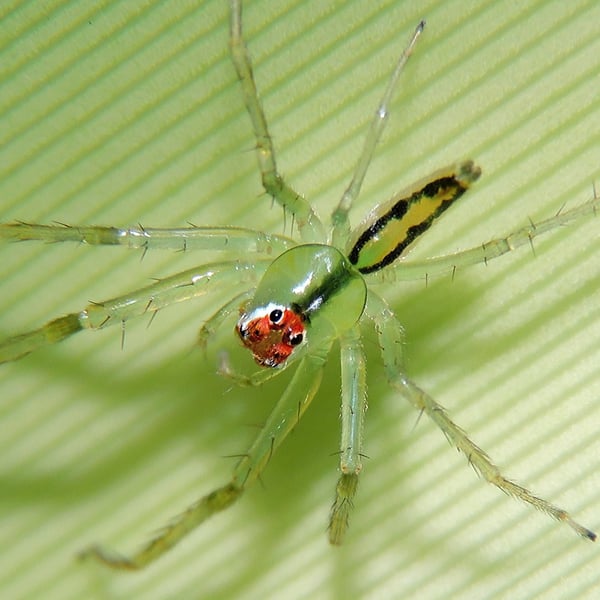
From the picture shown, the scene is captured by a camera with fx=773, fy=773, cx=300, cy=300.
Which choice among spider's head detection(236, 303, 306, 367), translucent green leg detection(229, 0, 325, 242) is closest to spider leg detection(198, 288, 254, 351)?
spider's head detection(236, 303, 306, 367)

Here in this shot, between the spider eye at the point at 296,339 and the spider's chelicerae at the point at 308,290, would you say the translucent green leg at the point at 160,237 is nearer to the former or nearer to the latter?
the spider's chelicerae at the point at 308,290

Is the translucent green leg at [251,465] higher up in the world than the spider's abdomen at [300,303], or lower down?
lower down

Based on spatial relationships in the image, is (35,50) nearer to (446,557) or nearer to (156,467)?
(156,467)

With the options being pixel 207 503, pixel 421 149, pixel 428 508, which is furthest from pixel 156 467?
pixel 421 149

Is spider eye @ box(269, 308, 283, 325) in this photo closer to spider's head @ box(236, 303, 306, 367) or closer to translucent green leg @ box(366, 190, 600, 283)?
spider's head @ box(236, 303, 306, 367)

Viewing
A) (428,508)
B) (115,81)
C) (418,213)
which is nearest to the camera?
(418,213)

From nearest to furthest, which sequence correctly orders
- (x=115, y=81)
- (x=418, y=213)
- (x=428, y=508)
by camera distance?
(x=418, y=213) < (x=115, y=81) < (x=428, y=508)

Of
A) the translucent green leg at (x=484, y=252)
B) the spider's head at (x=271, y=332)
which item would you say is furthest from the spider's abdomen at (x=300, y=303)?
the translucent green leg at (x=484, y=252)

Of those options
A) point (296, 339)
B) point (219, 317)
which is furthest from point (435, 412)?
point (219, 317)
